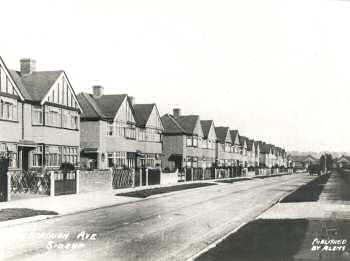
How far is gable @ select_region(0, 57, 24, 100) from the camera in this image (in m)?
30.6

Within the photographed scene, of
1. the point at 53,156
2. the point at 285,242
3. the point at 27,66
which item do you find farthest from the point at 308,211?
the point at 27,66

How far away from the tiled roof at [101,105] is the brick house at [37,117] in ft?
17.6

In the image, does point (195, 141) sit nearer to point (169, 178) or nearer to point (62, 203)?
point (169, 178)

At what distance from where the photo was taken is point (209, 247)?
40.8ft

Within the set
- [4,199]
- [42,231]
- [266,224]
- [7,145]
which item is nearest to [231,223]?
[266,224]

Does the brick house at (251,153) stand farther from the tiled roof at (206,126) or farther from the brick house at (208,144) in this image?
the tiled roof at (206,126)

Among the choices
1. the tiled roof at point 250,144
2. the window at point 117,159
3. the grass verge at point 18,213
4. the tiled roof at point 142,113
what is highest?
the tiled roof at point 142,113

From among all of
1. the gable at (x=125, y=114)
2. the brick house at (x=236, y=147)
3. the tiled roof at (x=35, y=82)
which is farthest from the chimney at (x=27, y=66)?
the brick house at (x=236, y=147)

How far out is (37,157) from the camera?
116ft

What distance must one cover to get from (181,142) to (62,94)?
3084cm

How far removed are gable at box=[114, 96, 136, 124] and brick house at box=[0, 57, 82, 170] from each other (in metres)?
7.74

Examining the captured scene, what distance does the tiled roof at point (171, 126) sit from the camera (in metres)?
68.2

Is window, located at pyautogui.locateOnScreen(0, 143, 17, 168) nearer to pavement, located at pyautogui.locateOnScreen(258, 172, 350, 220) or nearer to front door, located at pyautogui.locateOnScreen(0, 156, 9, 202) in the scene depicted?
front door, located at pyautogui.locateOnScreen(0, 156, 9, 202)

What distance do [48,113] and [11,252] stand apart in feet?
84.0
